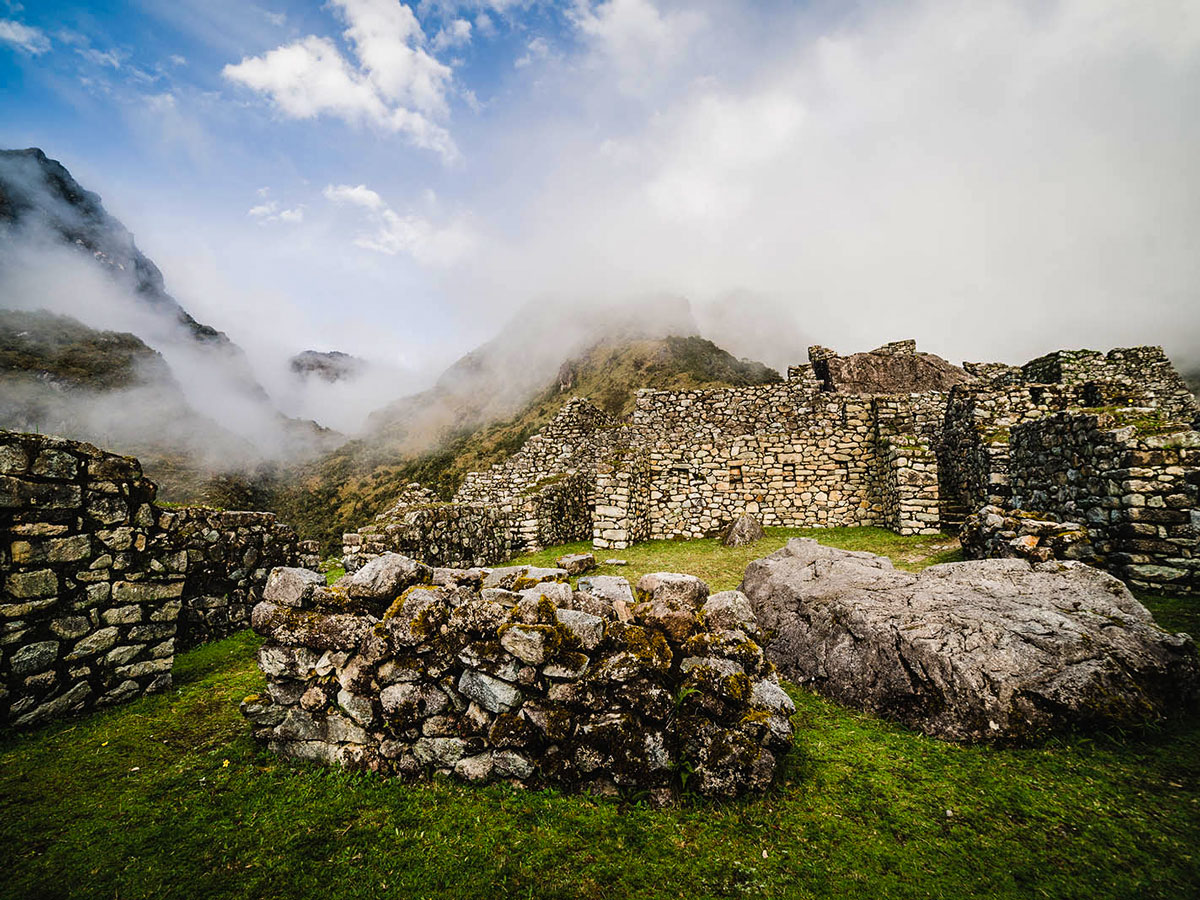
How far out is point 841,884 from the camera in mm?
3193

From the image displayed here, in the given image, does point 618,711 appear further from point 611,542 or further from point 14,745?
point 611,542

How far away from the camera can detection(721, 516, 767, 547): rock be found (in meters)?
15.7

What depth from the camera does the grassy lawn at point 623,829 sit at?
3.20 metres

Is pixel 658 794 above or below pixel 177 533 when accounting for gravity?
below

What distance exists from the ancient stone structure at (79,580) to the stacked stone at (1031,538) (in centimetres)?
1375

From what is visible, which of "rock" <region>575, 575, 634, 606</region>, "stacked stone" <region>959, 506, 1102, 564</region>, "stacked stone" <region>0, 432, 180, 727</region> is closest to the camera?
"rock" <region>575, 575, 634, 606</region>

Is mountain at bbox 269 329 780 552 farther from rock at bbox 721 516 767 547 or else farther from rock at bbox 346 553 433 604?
rock at bbox 346 553 433 604

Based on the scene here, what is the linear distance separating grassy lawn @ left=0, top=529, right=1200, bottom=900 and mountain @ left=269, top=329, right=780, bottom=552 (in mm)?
24554

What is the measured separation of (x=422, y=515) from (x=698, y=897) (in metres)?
11.3

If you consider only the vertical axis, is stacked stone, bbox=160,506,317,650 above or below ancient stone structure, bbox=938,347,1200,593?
below

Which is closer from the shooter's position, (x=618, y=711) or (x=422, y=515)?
(x=618, y=711)

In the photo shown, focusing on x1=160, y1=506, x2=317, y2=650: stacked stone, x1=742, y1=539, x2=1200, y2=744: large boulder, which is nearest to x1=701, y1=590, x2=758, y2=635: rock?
x1=742, y1=539, x2=1200, y2=744: large boulder

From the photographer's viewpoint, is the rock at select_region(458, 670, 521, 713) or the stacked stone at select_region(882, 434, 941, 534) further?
the stacked stone at select_region(882, 434, 941, 534)

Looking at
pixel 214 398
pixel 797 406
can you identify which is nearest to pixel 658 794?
pixel 797 406
